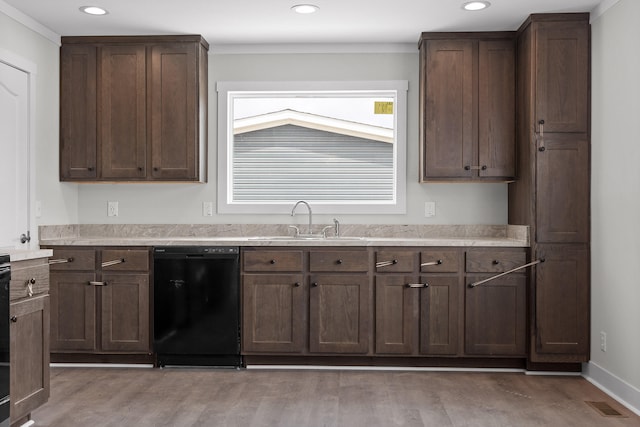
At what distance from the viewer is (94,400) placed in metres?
3.62

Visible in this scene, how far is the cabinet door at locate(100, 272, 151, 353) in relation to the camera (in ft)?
14.3

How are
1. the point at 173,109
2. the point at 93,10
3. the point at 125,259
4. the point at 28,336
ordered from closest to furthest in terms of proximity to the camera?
the point at 28,336 < the point at 93,10 < the point at 125,259 < the point at 173,109

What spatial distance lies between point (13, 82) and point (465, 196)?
3.24 meters

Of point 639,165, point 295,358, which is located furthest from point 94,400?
point 639,165

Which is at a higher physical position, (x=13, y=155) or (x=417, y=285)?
(x=13, y=155)

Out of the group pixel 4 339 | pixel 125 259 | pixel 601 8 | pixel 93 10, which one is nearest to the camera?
pixel 4 339

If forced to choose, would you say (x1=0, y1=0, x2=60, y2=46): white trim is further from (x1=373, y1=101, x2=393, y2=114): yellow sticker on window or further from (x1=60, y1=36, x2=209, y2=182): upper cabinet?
(x1=373, y1=101, x2=393, y2=114): yellow sticker on window

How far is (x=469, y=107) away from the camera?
15.0ft

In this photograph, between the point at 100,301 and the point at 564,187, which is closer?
the point at 564,187

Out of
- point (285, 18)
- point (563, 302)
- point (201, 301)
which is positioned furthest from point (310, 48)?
point (563, 302)

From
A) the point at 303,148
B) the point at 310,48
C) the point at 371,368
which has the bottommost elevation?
the point at 371,368

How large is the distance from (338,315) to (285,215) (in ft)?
3.25

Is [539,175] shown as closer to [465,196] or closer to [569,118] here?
[569,118]

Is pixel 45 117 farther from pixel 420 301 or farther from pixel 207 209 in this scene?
pixel 420 301
